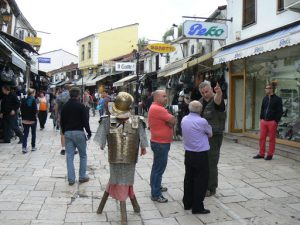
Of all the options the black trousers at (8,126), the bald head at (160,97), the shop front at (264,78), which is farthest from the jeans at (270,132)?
the black trousers at (8,126)

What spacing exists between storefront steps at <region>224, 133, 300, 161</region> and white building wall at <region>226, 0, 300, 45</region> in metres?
3.13

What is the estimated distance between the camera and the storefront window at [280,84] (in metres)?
10.6

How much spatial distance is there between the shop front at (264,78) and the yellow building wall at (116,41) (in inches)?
1187

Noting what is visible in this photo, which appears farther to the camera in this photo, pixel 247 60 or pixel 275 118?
pixel 247 60

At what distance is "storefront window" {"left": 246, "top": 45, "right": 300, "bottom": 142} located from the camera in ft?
34.8

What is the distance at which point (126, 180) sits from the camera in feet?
17.5

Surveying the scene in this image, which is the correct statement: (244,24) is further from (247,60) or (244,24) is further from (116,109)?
(116,109)

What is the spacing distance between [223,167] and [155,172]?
3.10 meters

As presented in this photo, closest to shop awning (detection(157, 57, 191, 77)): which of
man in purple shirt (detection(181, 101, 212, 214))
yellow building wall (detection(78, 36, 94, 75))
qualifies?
man in purple shirt (detection(181, 101, 212, 214))

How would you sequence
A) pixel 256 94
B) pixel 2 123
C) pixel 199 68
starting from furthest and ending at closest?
1. pixel 199 68
2. pixel 256 94
3. pixel 2 123

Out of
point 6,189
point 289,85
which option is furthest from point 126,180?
point 289,85

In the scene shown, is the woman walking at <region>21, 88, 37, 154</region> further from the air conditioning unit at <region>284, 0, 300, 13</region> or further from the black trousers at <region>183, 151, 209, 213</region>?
the air conditioning unit at <region>284, 0, 300, 13</region>

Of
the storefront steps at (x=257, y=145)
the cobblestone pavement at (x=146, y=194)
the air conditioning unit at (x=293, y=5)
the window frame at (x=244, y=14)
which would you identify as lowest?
the cobblestone pavement at (x=146, y=194)

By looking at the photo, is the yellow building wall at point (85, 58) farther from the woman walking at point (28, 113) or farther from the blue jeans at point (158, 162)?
the blue jeans at point (158, 162)
